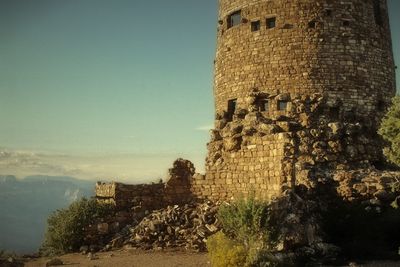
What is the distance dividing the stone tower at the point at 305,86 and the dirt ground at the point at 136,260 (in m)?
3.84

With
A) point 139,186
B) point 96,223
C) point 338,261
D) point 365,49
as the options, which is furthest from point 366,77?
point 96,223

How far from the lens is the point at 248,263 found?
9.73 meters

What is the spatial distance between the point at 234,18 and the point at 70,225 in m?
11.5

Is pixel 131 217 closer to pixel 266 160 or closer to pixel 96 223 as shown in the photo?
pixel 96 223

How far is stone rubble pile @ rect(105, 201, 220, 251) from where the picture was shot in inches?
545

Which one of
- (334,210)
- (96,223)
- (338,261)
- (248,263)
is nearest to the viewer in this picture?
(248,263)

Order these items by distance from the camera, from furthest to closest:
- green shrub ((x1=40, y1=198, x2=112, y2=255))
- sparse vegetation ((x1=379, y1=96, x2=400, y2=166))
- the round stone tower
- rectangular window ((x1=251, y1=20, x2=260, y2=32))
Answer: rectangular window ((x1=251, y1=20, x2=260, y2=32)), the round stone tower, green shrub ((x1=40, y1=198, x2=112, y2=255)), sparse vegetation ((x1=379, y1=96, x2=400, y2=166))

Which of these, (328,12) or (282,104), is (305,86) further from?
(328,12)

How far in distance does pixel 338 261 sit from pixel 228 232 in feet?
9.75

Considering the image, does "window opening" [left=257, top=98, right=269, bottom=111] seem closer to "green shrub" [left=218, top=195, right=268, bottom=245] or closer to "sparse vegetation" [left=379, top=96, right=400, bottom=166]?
"sparse vegetation" [left=379, top=96, right=400, bottom=166]

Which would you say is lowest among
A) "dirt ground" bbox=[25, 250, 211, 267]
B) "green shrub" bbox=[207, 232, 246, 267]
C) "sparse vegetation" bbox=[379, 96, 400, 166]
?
"dirt ground" bbox=[25, 250, 211, 267]

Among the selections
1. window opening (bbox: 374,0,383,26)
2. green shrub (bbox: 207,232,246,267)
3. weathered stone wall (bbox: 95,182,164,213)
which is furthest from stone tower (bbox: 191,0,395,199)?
green shrub (bbox: 207,232,246,267)

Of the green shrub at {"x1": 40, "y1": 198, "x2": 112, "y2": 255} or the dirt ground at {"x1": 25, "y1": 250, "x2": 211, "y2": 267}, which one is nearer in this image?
the dirt ground at {"x1": 25, "y1": 250, "x2": 211, "y2": 267}

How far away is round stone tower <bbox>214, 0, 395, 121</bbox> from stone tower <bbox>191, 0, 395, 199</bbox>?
0.04 meters
